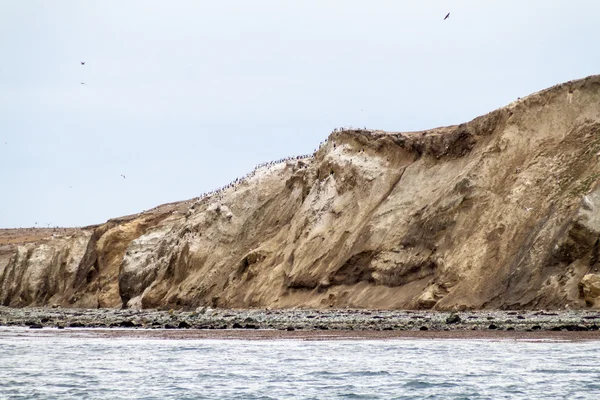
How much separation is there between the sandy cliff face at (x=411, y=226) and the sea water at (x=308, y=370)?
18.1 metres

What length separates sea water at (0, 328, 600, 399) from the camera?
69.0ft

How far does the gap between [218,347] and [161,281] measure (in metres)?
45.1

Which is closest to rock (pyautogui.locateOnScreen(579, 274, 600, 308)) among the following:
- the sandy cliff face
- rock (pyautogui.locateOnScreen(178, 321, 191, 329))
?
the sandy cliff face

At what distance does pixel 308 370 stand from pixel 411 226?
3651cm

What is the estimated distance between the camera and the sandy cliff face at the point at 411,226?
5169 cm

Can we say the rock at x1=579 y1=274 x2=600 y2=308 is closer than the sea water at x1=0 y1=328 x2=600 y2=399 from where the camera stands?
No

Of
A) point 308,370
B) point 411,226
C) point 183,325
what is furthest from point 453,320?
point 411,226

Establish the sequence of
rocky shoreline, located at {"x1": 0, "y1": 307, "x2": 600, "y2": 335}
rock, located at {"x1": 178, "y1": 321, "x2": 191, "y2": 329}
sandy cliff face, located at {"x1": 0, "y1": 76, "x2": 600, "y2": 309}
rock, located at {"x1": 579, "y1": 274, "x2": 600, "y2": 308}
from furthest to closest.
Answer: sandy cliff face, located at {"x1": 0, "y1": 76, "x2": 600, "y2": 309}, rock, located at {"x1": 178, "y1": 321, "x2": 191, "y2": 329}, rock, located at {"x1": 579, "y1": 274, "x2": 600, "y2": 308}, rocky shoreline, located at {"x1": 0, "y1": 307, "x2": 600, "y2": 335}

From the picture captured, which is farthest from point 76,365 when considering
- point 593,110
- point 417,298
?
point 593,110

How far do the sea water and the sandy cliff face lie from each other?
18.1 meters

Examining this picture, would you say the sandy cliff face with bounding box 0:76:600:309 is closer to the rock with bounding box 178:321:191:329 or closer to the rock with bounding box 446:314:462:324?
the rock with bounding box 446:314:462:324

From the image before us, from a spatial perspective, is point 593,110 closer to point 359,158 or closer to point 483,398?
point 359,158

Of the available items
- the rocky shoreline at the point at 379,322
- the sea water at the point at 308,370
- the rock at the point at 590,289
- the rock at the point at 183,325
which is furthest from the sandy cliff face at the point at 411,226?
the sea water at the point at 308,370

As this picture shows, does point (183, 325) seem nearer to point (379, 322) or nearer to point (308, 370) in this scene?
point (379, 322)
